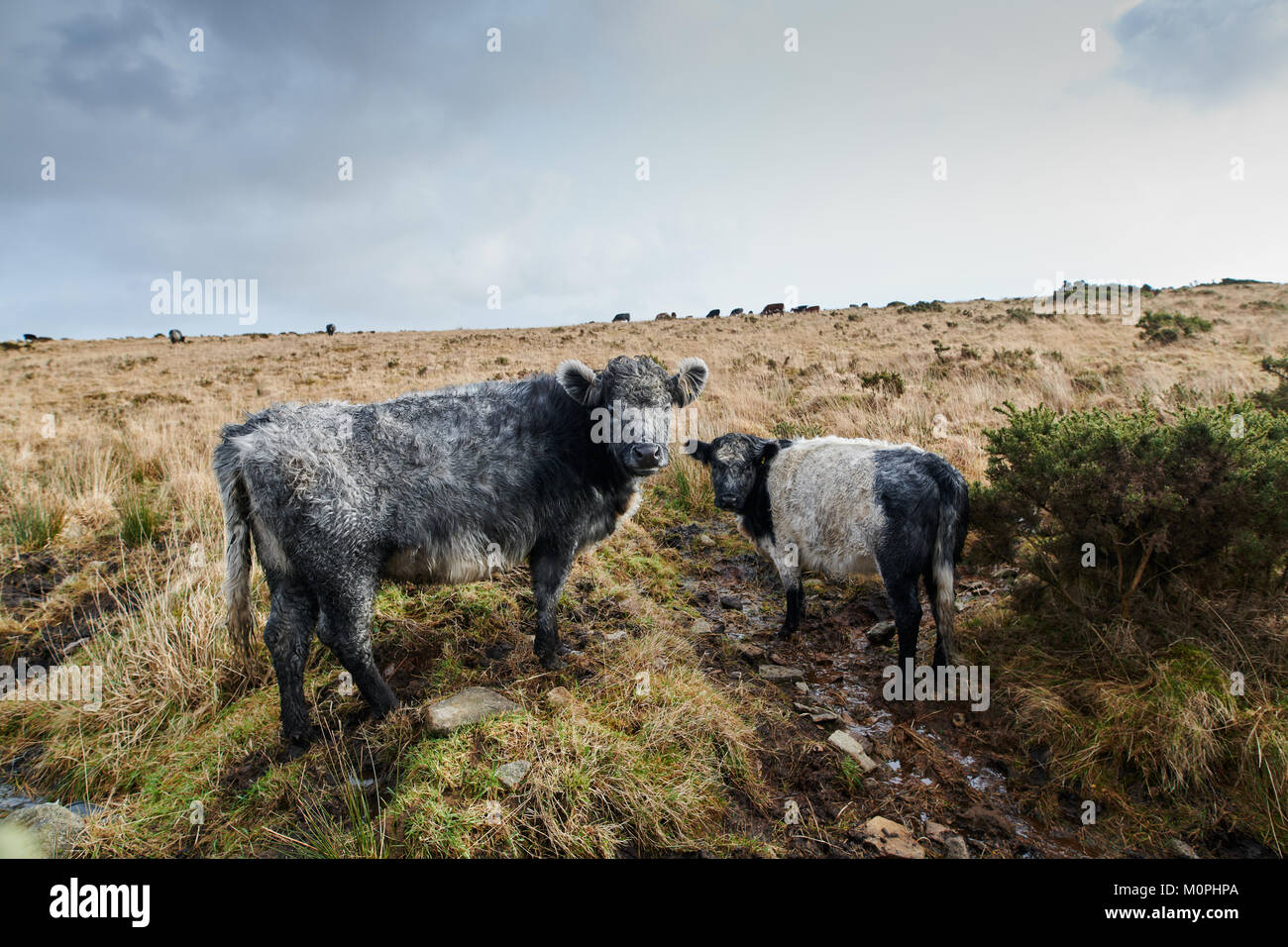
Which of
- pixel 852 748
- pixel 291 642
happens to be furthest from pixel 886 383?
pixel 291 642

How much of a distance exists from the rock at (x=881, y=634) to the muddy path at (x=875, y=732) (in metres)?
0.05

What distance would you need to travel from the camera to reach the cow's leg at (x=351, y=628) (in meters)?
4.03

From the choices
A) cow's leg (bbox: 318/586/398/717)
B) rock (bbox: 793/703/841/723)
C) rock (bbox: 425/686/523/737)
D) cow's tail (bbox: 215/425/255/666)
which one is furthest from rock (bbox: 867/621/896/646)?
cow's tail (bbox: 215/425/255/666)

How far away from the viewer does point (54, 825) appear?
3.32 m

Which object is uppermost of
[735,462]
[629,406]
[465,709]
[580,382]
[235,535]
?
[580,382]

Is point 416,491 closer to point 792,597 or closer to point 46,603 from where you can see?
point 792,597

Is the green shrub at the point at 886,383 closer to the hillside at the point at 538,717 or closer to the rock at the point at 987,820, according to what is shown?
the hillside at the point at 538,717

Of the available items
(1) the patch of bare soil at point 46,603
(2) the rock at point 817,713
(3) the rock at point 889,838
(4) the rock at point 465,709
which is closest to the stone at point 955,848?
(3) the rock at point 889,838

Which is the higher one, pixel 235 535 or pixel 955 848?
pixel 235 535

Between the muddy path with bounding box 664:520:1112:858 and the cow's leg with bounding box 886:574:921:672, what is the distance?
448 mm

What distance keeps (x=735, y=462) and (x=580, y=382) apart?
6.94 ft

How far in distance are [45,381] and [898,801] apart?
35.9 meters
